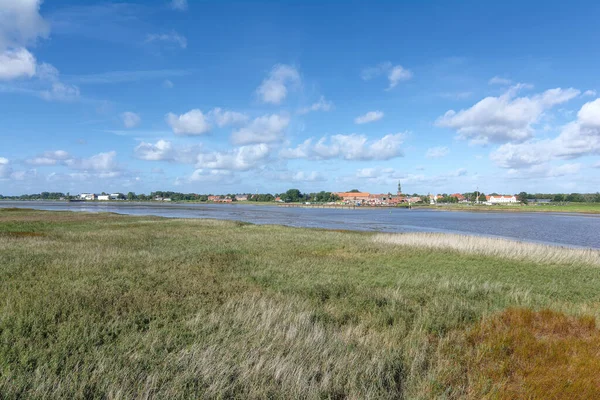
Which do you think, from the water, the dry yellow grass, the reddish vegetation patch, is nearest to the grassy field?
the reddish vegetation patch

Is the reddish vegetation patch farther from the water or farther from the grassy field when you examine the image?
the water

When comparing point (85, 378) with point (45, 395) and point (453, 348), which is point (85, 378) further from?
point (453, 348)

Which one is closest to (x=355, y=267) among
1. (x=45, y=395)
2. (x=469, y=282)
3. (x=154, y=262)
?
(x=469, y=282)

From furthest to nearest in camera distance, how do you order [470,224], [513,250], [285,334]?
[470,224] < [513,250] < [285,334]

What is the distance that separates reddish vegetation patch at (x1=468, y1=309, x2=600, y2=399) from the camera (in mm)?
6000

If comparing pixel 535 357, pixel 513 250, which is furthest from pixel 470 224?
A: pixel 535 357

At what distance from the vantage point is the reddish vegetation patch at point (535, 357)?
6.00 metres

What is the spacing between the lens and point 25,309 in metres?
8.25

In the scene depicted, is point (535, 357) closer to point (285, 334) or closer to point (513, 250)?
point (285, 334)

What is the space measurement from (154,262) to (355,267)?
971cm

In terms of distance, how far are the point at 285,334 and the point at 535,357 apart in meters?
5.10

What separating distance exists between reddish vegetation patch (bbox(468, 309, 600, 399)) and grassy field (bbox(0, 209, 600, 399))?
0.11 feet

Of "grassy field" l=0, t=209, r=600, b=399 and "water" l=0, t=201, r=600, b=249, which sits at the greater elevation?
"grassy field" l=0, t=209, r=600, b=399

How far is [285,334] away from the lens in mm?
7820
